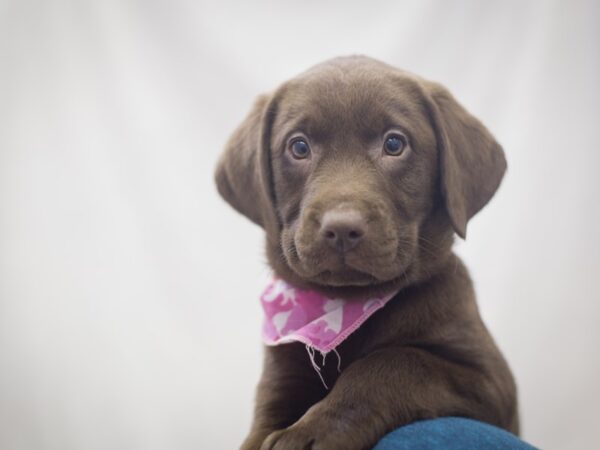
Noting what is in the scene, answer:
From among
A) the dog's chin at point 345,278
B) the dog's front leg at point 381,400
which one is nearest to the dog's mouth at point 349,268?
the dog's chin at point 345,278

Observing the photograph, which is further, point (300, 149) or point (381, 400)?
point (300, 149)

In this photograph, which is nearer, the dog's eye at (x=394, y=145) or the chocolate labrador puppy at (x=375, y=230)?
the chocolate labrador puppy at (x=375, y=230)

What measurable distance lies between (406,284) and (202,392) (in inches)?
67.2

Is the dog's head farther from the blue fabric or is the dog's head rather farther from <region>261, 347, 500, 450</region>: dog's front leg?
the blue fabric

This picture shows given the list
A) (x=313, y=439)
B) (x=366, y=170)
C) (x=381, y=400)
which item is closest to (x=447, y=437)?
(x=381, y=400)

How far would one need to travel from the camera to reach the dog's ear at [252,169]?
93.9 inches

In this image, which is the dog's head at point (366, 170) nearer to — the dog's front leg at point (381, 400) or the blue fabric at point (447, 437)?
the dog's front leg at point (381, 400)

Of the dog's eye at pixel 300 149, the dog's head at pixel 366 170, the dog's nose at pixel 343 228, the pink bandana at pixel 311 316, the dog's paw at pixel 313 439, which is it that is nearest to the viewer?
the dog's paw at pixel 313 439

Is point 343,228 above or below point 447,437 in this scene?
above

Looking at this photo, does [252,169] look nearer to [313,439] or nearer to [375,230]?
[375,230]

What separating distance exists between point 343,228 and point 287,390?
2.34ft

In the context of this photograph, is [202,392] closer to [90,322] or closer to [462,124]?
[90,322]

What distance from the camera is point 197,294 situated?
11.8ft

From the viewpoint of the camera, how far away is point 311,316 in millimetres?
2367
